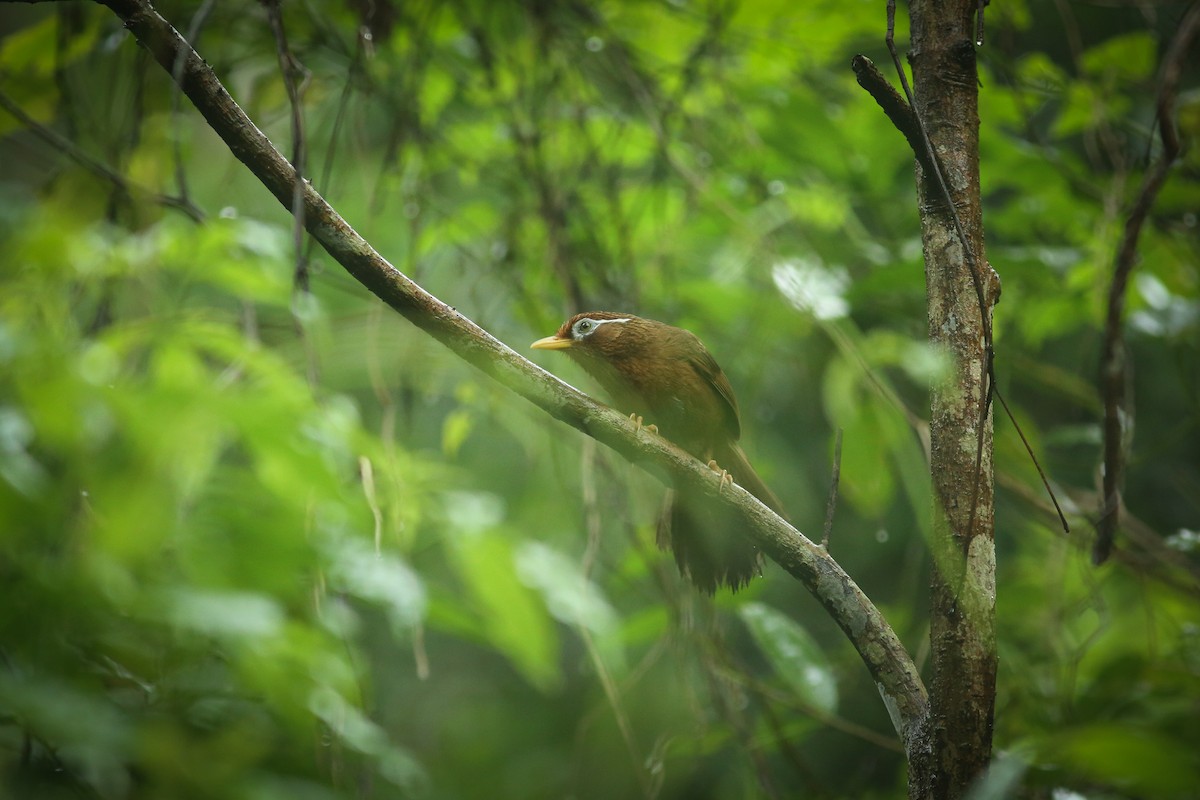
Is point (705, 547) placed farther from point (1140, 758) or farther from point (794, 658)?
point (1140, 758)

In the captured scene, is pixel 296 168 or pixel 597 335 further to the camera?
pixel 597 335

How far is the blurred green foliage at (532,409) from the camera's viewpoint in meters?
1.95

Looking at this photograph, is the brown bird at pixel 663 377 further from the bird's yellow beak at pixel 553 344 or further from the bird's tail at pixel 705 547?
the bird's tail at pixel 705 547

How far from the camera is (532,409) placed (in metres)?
3.33

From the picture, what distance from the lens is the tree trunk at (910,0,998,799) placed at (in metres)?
Answer: 1.53

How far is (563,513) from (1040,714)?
79.2 inches

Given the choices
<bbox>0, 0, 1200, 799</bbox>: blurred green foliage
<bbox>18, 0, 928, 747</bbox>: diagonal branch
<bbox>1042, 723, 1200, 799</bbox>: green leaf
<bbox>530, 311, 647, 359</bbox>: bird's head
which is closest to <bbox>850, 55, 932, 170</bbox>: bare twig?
<bbox>0, 0, 1200, 799</bbox>: blurred green foliage

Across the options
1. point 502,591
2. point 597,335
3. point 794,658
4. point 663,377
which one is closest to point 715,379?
point 663,377

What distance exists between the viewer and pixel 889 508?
173 inches

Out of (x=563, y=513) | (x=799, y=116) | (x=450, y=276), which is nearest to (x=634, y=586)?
(x=563, y=513)

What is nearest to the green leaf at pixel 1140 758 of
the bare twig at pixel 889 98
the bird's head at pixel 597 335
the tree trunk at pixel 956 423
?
the tree trunk at pixel 956 423

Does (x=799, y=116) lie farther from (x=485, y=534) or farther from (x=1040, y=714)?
(x=1040, y=714)

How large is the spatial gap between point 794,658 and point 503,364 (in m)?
1.35

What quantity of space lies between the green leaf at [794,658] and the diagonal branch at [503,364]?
758 millimetres
